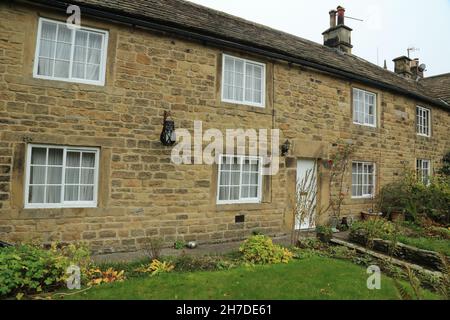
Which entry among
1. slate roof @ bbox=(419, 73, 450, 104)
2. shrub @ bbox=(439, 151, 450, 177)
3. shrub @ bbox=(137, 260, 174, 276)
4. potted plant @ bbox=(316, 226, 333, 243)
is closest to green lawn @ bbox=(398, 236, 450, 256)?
potted plant @ bbox=(316, 226, 333, 243)

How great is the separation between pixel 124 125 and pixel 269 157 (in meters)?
4.38

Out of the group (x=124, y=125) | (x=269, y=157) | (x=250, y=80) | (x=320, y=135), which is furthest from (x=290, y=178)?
(x=124, y=125)

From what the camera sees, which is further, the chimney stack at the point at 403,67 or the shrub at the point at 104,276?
the chimney stack at the point at 403,67

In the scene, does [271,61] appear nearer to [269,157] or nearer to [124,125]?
[269,157]

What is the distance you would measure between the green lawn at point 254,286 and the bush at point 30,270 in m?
0.56

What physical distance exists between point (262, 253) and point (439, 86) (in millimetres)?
18546

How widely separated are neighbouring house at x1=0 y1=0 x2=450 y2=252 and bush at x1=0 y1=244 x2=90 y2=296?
158 centimetres

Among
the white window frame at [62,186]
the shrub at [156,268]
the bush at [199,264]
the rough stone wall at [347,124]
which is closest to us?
the shrub at [156,268]

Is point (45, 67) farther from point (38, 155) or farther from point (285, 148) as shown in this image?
point (285, 148)

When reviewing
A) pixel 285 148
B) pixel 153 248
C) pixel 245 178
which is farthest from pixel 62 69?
pixel 285 148

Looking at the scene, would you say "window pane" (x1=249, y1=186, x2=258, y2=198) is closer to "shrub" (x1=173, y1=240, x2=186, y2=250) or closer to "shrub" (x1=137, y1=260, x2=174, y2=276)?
"shrub" (x1=173, y1=240, x2=186, y2=250)

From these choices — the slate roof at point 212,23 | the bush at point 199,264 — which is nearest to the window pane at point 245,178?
the bush at point 199,264

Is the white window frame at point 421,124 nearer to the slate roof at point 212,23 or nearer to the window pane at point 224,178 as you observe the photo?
the slate roof at point 212,23

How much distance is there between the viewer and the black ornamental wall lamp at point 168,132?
724 cm
